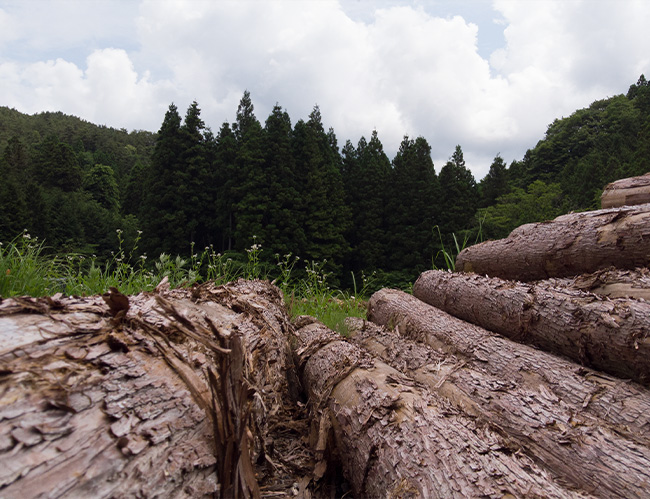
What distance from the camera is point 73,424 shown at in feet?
3.06

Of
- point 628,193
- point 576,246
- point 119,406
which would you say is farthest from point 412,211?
point 119,406

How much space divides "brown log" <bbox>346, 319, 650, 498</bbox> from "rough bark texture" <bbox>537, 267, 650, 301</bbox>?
2.78 feet

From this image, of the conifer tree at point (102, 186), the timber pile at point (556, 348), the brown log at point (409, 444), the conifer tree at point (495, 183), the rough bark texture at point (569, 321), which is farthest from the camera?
the conifer tree at point (102, 186)

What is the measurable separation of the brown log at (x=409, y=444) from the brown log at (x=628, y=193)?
3.28 m

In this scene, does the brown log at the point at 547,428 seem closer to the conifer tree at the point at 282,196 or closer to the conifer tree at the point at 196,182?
the conifer tree at the point at 282,196

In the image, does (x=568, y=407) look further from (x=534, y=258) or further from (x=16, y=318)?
(x=16, y=318)

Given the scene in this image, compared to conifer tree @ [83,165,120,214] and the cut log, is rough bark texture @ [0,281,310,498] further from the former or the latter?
conifer tree @ [83,165,120,214]

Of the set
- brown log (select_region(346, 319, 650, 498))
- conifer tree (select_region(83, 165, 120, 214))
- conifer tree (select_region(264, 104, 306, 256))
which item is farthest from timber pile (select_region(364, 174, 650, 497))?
conifer tree (select_region(83, 165, 120, 214))

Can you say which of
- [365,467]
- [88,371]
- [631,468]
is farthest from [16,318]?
[631,468]

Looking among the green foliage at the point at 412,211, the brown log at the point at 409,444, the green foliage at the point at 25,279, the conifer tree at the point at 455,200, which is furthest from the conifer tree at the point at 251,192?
the brown log at the point at 409,444

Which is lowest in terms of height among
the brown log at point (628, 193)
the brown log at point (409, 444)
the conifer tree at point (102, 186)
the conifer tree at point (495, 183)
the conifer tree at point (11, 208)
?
the brown log at point (409, 444)

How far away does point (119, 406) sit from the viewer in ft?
3.46

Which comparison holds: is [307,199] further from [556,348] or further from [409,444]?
[409,444]

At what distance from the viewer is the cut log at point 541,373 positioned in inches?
70.9
